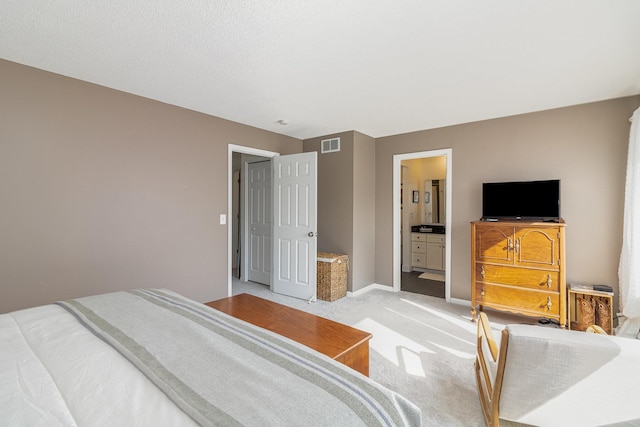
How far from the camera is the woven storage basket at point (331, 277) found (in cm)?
400

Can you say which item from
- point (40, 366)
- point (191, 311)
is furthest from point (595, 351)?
point (40, 366)

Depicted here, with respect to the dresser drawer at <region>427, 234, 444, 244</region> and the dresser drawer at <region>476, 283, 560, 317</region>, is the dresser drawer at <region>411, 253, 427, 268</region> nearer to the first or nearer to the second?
the dresser drawer at <region>427, 234, 444, 244</region>

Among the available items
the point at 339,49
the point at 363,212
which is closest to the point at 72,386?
the point at 339,49

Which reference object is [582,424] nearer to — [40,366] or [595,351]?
[595,351]

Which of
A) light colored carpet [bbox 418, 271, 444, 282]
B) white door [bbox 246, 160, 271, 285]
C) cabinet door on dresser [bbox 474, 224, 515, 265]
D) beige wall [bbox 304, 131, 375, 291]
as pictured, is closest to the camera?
cabinet door on dresser [bbox 474, 224, 515, 265]

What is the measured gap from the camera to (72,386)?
34.0 inches

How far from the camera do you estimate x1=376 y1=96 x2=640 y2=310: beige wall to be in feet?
9.92

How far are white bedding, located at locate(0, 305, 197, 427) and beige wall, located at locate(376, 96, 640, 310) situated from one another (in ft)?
12.9

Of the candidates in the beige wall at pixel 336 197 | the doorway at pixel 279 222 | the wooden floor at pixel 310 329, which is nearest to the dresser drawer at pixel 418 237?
the beige wall at pixel 336 197

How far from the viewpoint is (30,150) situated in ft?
7.69

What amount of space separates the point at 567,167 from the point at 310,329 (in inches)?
136

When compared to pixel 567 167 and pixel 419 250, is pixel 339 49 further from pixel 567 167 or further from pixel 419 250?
pixel 419 250

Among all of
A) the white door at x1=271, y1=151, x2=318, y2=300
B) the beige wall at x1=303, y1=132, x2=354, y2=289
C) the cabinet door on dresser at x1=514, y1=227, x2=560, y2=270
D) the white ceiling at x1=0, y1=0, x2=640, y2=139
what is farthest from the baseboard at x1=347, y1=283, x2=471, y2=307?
the white ceiling at x1=0, y1=0, x2=640, y2=139

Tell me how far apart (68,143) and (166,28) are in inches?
59.9
